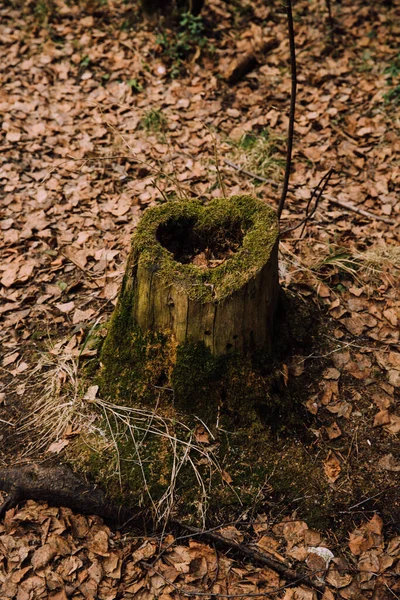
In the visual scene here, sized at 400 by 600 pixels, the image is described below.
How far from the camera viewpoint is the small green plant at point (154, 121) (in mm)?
5605

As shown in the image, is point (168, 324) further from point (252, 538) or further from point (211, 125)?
point (211, 125)

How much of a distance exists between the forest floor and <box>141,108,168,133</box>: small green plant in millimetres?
19

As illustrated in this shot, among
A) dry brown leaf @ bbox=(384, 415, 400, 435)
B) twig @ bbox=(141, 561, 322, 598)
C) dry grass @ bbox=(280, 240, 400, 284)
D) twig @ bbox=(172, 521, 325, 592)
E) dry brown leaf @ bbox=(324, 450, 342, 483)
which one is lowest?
twig @ bbox=(141, 561, 322, 598)

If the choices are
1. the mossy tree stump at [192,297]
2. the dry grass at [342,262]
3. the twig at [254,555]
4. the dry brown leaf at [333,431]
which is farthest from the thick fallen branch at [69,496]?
the dry grass at [342,262]

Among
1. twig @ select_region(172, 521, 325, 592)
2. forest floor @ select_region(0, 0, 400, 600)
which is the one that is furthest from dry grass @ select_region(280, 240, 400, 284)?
twig @ select_region(172, 521, 325, 592)

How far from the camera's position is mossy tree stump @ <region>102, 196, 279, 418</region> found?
112 inches

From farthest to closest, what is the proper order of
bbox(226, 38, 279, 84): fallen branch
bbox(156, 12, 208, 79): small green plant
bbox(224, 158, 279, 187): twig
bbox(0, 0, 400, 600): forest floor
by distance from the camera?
1. bbox(156, 12, 208, 79): small green plant
2. bbox(226, 38, 279, 84): fallen branch
3. bbox(224, 158, 279, 187): twig
4. bbox(0, 0, 400, 600): forest floor

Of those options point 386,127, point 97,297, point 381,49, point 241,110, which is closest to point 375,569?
point 97,297

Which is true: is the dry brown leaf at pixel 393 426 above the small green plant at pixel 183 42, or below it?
below

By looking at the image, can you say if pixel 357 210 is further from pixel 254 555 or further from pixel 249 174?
pixel 254 555

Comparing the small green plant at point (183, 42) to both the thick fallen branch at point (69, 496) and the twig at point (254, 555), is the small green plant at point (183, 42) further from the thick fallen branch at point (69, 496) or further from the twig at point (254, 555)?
the twig at point (254, 555)

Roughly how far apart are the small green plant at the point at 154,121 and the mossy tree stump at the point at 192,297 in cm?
270

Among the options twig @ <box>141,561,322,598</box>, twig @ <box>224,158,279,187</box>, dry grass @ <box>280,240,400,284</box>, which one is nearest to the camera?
twig @ <box>141,561,322,598</box>

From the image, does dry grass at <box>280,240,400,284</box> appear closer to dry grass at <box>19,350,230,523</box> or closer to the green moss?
the green moss
